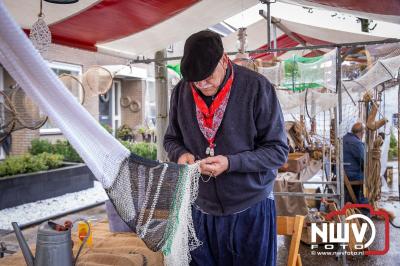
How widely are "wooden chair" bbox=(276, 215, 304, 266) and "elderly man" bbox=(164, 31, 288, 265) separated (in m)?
0.63

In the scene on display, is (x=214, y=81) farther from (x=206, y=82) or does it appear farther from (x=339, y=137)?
Result: (x=339, y=137)

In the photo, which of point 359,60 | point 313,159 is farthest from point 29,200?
point 359,60

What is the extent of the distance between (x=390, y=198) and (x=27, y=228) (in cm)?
700

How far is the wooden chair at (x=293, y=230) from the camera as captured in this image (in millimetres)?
2461

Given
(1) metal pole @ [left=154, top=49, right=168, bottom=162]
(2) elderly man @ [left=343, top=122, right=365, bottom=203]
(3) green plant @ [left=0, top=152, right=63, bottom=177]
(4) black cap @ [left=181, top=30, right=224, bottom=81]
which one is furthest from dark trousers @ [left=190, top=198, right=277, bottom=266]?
(3) green plant @ [left=0, top=152, right=63, bottom=177]

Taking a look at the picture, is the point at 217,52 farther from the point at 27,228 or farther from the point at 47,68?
the point at 27,228

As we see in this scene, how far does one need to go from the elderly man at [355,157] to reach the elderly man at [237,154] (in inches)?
180

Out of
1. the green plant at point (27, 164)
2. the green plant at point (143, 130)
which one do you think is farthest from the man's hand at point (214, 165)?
the green plant at point (143, 130)

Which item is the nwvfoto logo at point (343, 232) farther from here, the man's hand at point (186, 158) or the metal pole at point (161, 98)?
the man's hand at point (186, 158)

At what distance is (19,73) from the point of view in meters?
1.22

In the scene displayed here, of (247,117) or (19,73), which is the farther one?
(247,117)

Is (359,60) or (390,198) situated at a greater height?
(359,60)

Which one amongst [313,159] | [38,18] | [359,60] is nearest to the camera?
[38,18]

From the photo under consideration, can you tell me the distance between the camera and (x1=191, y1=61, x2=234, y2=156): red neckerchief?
183cm
